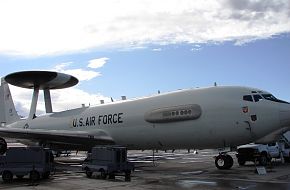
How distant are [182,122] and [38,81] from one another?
3137cm

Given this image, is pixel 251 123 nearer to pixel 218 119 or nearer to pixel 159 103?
pixel 218 119

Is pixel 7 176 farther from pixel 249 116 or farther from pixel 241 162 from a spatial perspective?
pixel 241 162

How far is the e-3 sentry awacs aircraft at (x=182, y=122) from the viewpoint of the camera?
1992 centimetres

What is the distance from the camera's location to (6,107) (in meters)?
45.4

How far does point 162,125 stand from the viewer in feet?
73.2

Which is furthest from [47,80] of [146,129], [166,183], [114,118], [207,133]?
[166,183]

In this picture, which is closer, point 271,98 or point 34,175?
point 34,175

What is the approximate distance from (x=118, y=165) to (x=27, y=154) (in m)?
4.04

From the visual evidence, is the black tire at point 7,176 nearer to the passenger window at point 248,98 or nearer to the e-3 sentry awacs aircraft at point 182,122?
the e-3 sentry awacs aircraft at point 182,122

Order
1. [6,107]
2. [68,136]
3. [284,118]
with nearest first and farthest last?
[284,118] → [68,136] → [6,107]

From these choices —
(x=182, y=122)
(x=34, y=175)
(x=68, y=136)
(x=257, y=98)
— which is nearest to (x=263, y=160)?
(x=257, y=98)

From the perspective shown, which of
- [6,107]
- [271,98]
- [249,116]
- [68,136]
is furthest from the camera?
[6,107]

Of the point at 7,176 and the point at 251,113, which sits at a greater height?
the point at 251,113

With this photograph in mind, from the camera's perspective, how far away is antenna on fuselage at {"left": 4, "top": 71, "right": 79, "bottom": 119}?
153 ft
